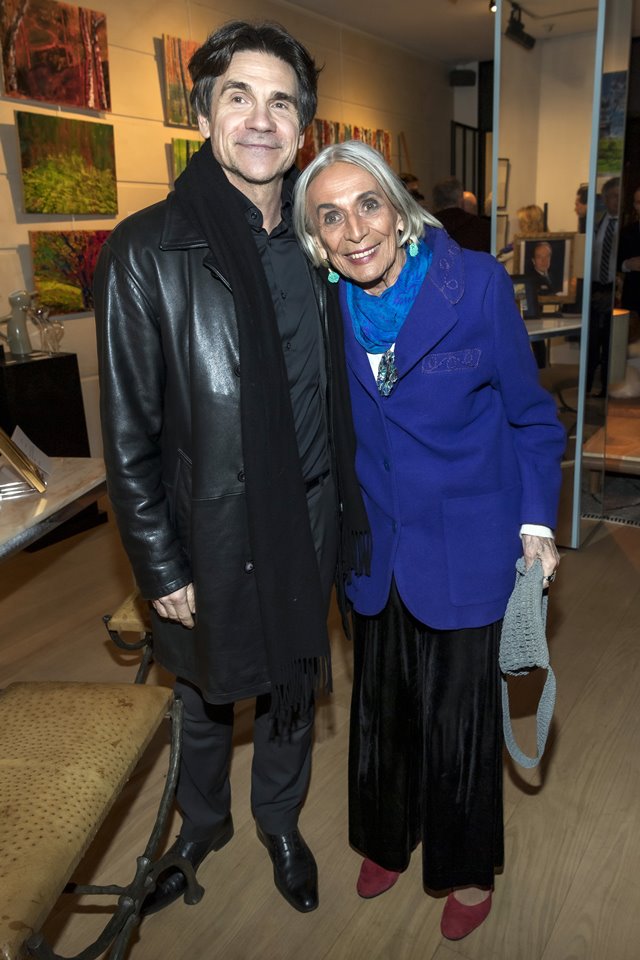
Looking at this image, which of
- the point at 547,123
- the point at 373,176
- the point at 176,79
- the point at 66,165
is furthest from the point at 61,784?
the point at 176,79

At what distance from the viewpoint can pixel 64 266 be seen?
4.87 m

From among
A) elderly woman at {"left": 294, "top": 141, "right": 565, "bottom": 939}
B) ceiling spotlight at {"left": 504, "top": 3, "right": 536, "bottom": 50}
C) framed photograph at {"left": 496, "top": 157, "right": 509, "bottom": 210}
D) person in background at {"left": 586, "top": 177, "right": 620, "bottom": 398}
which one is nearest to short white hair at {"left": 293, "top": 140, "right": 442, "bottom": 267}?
elderly woman at {"left": 294, "top": 141, "right": 565, "bottom": 939}

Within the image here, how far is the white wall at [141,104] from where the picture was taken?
4.56 m

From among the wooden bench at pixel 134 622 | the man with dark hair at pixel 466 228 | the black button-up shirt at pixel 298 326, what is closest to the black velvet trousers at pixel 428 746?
the black button-up shirt at pixel 298 326

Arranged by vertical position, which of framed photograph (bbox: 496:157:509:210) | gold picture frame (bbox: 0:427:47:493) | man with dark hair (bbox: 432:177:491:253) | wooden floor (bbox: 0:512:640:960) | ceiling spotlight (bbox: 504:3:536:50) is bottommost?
wooden floor (bbox: 0:512:640:960)

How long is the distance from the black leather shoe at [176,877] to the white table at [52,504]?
0.80 m

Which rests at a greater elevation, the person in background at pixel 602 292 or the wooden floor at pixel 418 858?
the person in background at pixel 602 292

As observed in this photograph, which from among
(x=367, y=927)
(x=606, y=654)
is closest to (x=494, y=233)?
(x=606, y=654)

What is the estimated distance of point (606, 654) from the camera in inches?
117

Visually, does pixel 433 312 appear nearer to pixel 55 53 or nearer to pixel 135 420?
pixel 135 420

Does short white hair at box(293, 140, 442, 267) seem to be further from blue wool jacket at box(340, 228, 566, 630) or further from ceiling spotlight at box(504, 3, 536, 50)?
ceiling spotlight at box(504, 3, 536, 50)

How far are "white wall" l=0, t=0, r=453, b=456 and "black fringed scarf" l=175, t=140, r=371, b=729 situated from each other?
3023 mm

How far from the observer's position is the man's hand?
60.8 inches

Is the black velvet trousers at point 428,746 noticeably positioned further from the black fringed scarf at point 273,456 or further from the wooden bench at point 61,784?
the wooden bench at point 61,784
